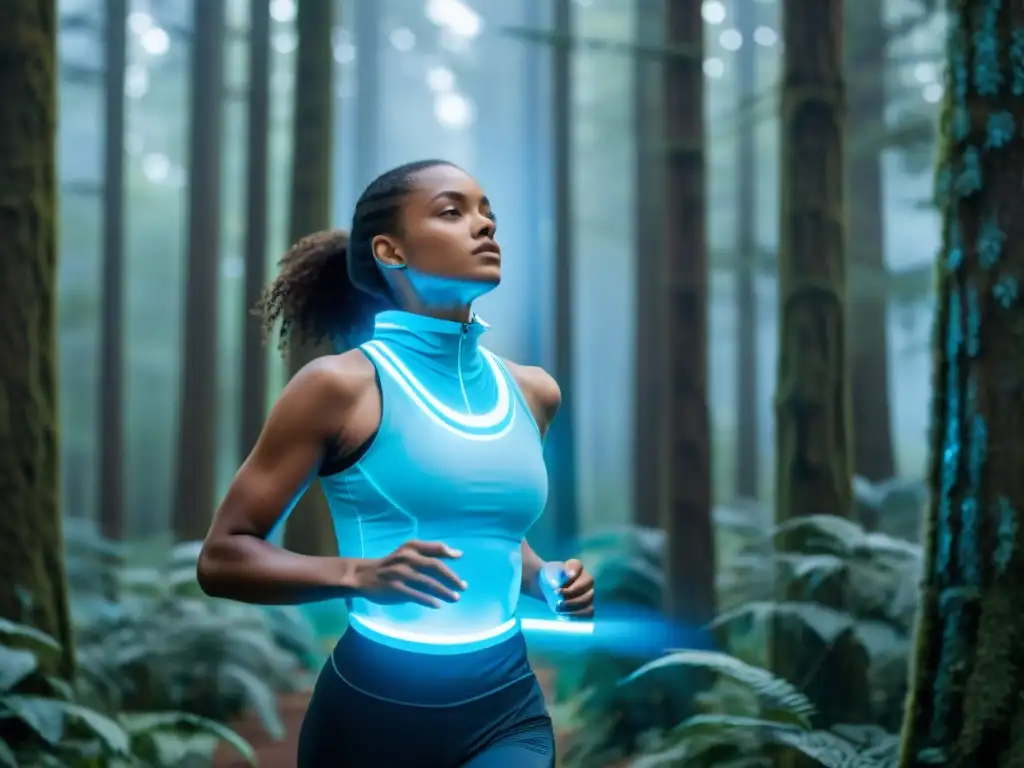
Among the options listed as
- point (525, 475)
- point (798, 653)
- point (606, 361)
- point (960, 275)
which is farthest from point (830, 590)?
point (606, 361)

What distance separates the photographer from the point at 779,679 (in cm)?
464

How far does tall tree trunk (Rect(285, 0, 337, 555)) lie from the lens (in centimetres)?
843

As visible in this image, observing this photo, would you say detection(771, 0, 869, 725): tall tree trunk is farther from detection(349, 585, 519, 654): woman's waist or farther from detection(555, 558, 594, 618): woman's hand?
detection(349, 585, 519, 654): woman's waist

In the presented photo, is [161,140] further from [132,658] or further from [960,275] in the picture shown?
[960,275]

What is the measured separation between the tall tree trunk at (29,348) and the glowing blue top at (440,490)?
135 inches

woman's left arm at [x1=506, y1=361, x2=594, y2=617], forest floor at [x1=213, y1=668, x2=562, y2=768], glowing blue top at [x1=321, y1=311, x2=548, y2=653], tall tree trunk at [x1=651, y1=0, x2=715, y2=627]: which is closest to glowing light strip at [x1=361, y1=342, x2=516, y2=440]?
glowing blue top at [x1=321, y1=311, x2=548, y2=653]

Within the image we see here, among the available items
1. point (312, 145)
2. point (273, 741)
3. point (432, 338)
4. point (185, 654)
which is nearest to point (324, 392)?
point (432, 338)

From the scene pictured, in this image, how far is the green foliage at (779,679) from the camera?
4543 millimetres

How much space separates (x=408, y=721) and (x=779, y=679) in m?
2.84

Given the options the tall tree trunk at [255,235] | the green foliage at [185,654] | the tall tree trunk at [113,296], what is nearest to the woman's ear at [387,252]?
the green foliage at [185,654]

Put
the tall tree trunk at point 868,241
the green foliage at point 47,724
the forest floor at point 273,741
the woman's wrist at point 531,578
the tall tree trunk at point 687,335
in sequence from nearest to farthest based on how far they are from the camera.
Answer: the woman's wrist at point 531,578 < the green foliage at point 47,724 < the forest floor at point 273,741 < the tall tree trunk at point 687,335 < the tall tree trunk at point 868,241

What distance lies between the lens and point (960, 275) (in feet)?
12.7

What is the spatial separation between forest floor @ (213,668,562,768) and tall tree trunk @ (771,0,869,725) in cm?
225

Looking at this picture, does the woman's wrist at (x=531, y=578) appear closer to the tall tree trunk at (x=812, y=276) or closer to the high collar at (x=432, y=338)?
the high collar at (x=432, y=338)
